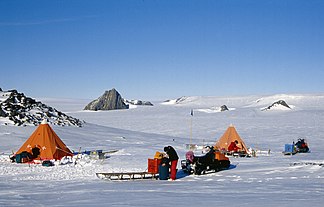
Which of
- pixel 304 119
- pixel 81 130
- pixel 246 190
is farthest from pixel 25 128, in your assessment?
pixel 304 119

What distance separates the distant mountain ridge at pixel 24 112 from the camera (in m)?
31.9

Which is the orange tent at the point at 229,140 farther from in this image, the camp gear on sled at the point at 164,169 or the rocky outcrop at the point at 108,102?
the rocky outcrop at the point at 108,102

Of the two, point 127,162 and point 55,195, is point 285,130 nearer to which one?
point 127,162

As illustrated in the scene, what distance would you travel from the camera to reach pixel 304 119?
53312 mm

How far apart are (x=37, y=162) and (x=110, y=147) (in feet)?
25.0

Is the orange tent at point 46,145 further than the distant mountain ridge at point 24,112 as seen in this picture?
No

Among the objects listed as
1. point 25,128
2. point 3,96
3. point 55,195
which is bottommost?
point 55,195

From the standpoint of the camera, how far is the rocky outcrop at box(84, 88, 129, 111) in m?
80.3

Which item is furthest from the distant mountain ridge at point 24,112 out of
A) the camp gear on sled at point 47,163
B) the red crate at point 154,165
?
the red crate at point 154,165

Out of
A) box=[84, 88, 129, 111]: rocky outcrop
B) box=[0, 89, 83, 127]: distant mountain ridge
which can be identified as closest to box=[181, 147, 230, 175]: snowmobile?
box=[0, 89, 83, 127]: distant mountain ridge

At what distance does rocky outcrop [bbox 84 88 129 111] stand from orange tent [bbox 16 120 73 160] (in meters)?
59.3

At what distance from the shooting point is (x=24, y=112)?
33688mm

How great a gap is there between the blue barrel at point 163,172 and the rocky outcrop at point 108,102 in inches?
2613

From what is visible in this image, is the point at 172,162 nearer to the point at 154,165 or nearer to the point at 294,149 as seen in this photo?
the point at 154,165
